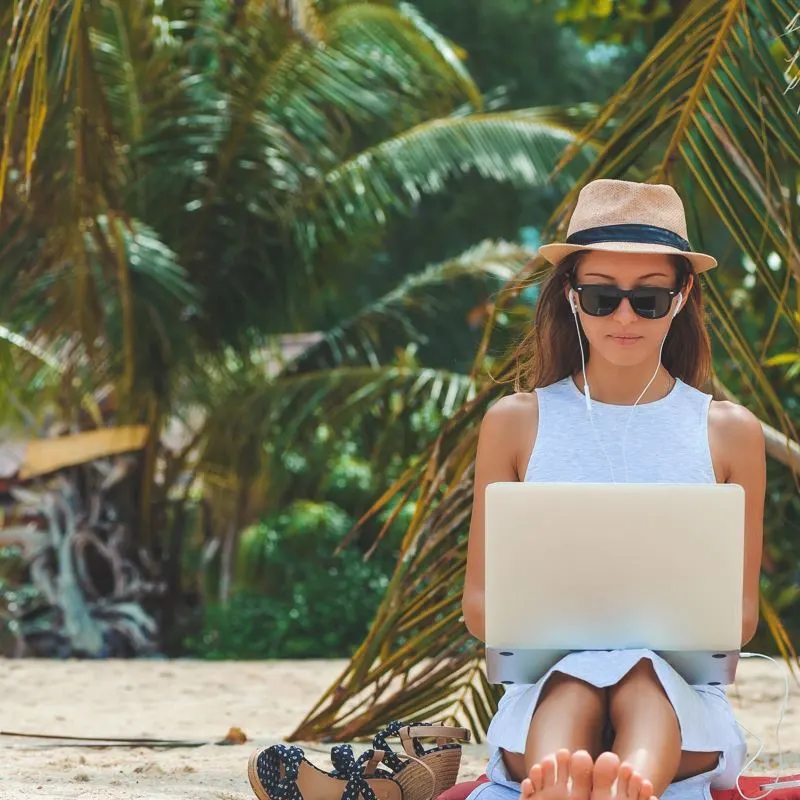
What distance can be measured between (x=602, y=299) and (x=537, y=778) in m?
0.86

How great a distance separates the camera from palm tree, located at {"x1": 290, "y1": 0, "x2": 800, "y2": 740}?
9.99 ft

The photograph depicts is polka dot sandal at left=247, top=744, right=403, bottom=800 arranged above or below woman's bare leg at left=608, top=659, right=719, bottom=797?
below

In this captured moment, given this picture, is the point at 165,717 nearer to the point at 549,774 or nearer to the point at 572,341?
the point at 572,341

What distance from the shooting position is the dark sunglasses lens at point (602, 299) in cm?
234

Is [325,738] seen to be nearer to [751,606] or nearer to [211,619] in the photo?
[751,606]

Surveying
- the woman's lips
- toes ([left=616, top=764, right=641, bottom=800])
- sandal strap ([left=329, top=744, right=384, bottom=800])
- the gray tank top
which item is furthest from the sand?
the woman's lips

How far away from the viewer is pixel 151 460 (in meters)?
8.85

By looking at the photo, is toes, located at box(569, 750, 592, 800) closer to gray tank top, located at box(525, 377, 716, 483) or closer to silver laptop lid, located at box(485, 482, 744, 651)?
silver laptop lid, located at box(485, 482, 744, 651)

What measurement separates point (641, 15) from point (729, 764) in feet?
12.6

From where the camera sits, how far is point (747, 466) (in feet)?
7.87

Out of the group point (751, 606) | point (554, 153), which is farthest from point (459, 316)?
point (751, 606)

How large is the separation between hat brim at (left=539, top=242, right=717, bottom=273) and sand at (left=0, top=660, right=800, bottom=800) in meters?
1.31

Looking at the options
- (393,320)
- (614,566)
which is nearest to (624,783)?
(614,566)

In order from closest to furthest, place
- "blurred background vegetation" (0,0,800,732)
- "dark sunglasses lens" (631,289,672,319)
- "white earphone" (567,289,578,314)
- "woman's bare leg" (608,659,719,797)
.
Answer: "woman's bare leg" (608,659,719,797), "dark sunglasses lens" (631,289,672,319), "white earphone" (567,289,578,314), "blurred background vegetation" (0,0,800,732)
